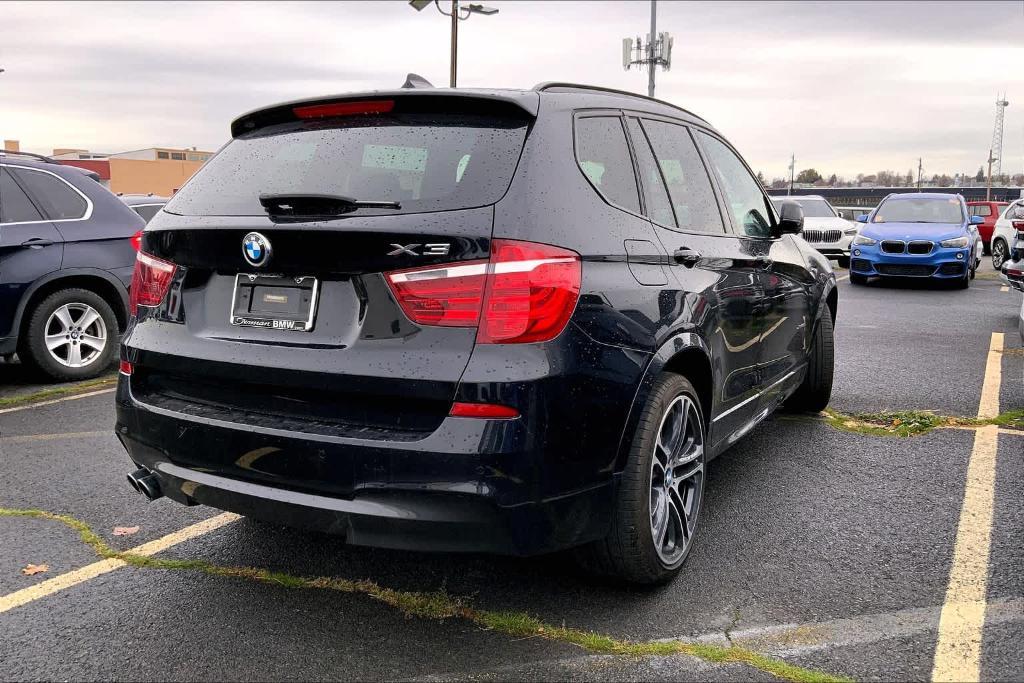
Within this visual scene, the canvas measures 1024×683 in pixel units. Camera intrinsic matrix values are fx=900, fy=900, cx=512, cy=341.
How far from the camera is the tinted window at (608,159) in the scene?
301cm

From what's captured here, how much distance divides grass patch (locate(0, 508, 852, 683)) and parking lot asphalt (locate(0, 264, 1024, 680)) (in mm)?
27

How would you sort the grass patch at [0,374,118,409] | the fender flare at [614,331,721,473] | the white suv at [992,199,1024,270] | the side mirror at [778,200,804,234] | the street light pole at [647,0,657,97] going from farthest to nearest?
1. the street light pole at [647,0,657,97]
2. the white suv at [992,199,1024,270]
3. the grass patch at [0,374,118,409]
4. the side mirror at [778,200,804,234]
5. the fender flare at [614,331,721,473]

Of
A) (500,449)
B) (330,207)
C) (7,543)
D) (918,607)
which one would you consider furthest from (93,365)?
(918,607)

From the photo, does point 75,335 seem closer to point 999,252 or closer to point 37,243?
point 37,243

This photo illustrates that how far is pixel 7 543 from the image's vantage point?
364 cm

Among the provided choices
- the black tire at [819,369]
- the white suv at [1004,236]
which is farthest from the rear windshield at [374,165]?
the white suv at [1004,236]

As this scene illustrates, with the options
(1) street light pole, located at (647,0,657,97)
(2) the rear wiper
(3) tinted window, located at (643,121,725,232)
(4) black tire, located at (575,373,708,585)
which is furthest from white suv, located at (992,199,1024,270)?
(2) the rear wiper

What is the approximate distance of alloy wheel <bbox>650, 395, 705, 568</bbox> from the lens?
3186mm

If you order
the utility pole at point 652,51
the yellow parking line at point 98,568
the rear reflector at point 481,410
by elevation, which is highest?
the utility pole at point 652,51

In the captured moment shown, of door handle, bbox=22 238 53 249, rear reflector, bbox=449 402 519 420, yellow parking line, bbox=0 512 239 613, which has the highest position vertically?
door handle, bbox=22 238 53 249

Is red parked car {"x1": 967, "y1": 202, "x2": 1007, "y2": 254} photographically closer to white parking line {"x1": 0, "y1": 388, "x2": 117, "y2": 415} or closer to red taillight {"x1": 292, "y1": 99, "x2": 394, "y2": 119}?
white parking line {"x1": 0, "y1": 388, "x2": 117, "y2": 415}

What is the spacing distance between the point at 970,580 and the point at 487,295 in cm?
214

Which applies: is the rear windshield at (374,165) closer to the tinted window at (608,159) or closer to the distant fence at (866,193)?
the tinted window at (608,159)

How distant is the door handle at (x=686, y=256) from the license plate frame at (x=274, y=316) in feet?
4.40
